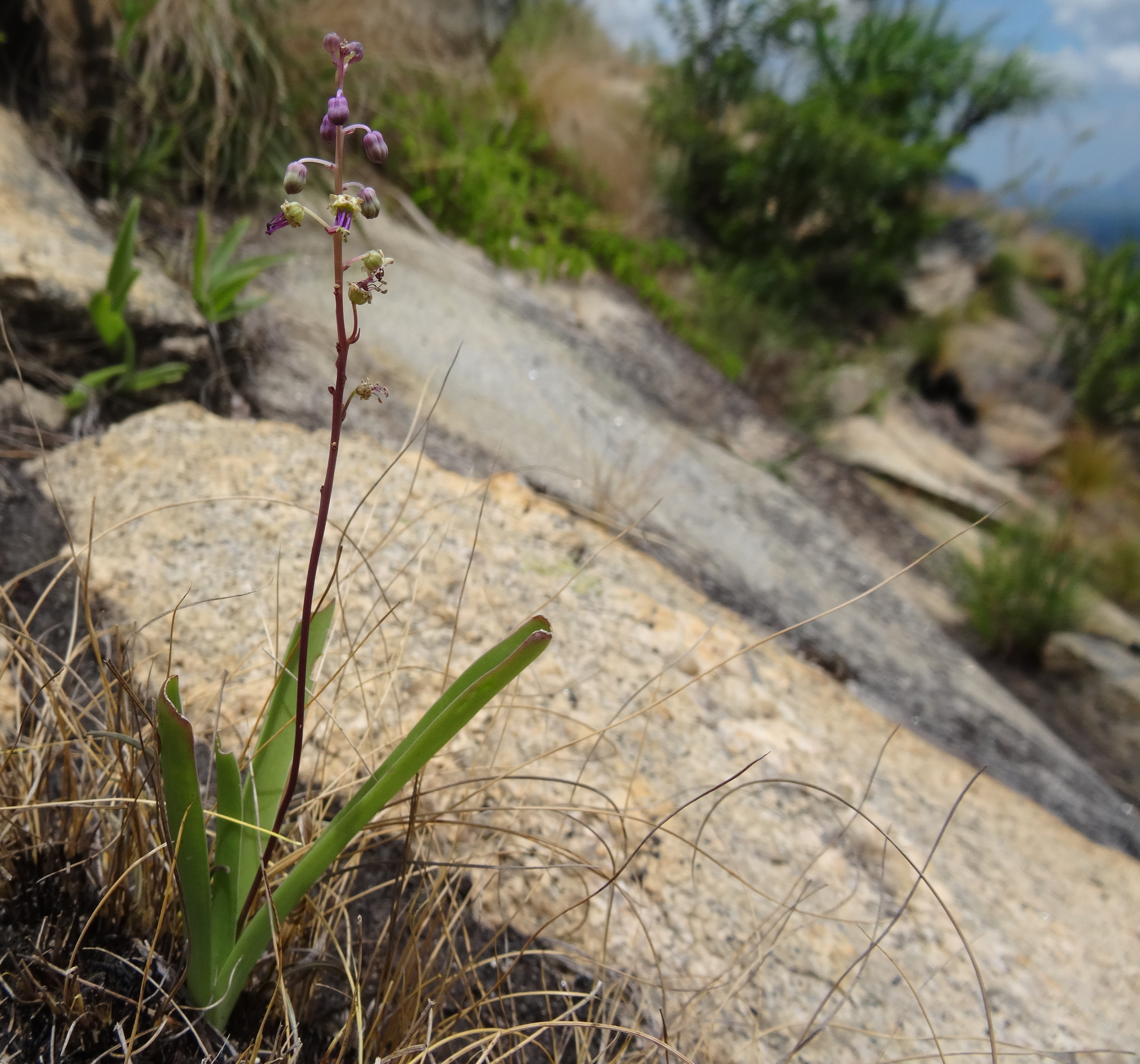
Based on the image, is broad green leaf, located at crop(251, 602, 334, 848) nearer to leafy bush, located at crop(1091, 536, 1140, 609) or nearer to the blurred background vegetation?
the blurred background vegetation

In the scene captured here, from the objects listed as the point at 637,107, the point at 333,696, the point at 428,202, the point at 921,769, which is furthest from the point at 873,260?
the point at 333,696

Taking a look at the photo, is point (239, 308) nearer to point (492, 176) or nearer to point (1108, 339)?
point (492, 176)

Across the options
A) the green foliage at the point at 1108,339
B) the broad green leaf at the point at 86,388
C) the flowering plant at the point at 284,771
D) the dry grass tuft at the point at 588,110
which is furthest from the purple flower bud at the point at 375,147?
the green foliage at the point at 1108,339

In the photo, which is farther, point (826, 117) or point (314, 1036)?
point (826, 117)

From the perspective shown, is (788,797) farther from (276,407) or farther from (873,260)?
(873,260)

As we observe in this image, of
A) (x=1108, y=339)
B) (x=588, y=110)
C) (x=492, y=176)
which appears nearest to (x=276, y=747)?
(x=492, y=176)

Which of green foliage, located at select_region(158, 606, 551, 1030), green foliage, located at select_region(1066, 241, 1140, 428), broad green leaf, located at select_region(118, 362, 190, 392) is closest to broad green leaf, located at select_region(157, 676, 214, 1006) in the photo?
green foliage, located at select_region(158, 606, 551, 1030)

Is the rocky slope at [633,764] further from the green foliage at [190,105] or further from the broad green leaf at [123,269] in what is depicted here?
the green foliage at [190,105]
